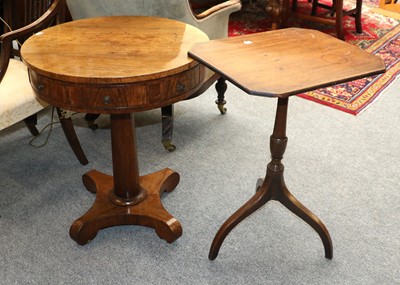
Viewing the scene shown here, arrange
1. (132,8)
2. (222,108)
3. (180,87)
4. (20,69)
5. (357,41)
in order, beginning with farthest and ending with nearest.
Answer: (357,41) < (222,108) < (132,8) < (20,69) < (180,87)

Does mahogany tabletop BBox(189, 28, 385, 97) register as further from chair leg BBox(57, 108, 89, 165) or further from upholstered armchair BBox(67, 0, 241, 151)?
chair leg BBox(57, 108, 89, 165)

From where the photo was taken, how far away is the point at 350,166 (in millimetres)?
2414

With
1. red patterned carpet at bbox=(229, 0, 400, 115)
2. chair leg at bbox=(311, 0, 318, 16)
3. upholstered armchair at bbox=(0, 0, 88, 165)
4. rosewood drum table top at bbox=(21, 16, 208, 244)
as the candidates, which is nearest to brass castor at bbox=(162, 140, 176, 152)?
rosewood drum table top at bbox=(21, 16, 208, 244)

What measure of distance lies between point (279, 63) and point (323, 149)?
3.98ft

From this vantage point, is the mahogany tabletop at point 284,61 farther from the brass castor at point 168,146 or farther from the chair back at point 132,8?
the brass castor at point 168,146

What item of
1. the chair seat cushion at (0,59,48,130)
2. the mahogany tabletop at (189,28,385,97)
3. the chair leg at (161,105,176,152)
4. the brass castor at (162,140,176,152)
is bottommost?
the brass castor at (162,140,176,152)

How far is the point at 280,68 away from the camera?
56.3 inches

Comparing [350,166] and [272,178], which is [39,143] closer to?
[272,178]

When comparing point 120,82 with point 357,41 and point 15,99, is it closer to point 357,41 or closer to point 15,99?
point 15,99

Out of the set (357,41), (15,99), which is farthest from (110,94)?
(357,41)

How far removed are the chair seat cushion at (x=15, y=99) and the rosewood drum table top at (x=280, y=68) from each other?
2.73 feet

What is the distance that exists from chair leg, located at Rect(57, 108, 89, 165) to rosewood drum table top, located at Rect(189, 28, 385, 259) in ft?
3.10

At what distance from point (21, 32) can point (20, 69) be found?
24 cm

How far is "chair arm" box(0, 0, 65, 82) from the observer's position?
6.22 feet
